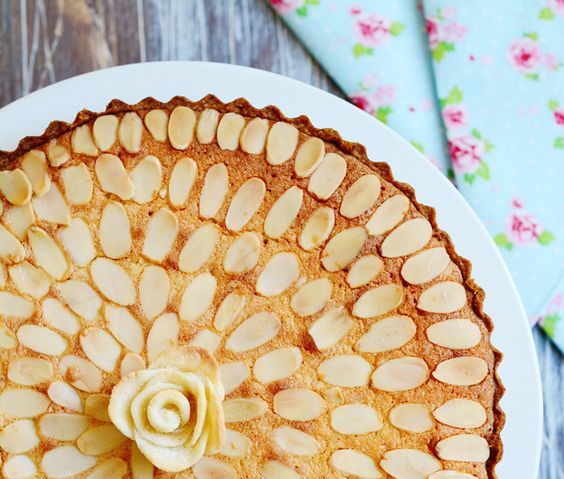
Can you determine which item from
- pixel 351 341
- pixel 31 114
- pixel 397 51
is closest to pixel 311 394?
pixel 351 341

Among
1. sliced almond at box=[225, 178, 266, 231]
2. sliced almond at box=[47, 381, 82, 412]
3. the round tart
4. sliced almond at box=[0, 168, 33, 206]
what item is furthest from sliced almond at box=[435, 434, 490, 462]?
sliced almond at box=[0, 168, 33, 206]

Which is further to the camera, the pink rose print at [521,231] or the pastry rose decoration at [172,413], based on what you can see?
the pink rose print at [521,231]

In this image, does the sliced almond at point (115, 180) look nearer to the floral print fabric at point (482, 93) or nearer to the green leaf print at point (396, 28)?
the floral print fabric at point (482, 93)

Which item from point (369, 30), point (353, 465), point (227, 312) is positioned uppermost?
point (369, 30)

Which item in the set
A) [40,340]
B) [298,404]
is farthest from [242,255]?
[40,340]

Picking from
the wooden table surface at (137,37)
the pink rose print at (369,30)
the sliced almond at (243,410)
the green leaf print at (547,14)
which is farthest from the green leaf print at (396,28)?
the sliced almond at (243,410)

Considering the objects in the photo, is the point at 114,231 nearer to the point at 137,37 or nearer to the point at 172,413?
the point at 172,413

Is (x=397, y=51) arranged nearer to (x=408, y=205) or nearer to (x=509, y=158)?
(x=509, y=158)

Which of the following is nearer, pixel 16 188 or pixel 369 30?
pixel 16 188
